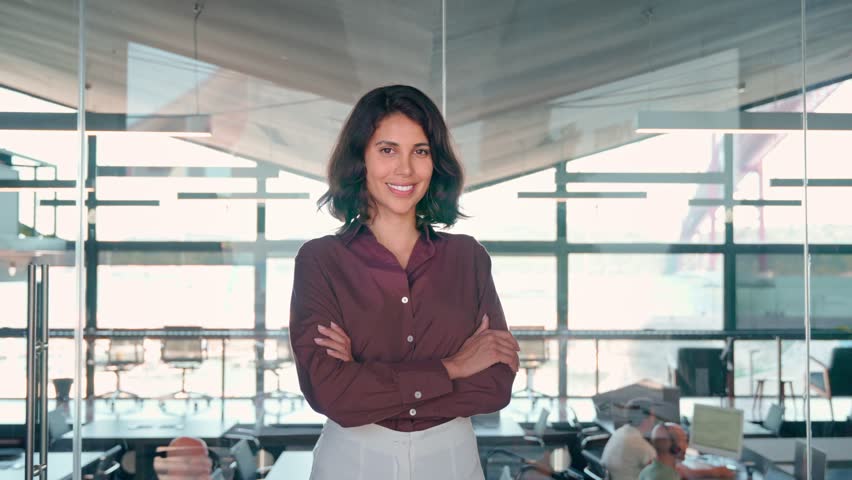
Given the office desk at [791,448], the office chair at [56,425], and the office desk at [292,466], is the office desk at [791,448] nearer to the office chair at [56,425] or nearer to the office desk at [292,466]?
the office desk at [292,466]

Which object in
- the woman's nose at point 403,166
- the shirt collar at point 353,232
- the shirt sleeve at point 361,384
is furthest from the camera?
the shirt collar at point 353,232

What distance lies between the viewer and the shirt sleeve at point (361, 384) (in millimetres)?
1693

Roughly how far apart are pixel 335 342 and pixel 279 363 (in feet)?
5.37

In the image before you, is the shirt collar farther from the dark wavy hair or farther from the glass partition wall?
the glass partition wall

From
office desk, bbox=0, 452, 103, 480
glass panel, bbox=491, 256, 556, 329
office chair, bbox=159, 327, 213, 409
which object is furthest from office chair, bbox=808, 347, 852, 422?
office desk, bbox=0, 452, 103, 480

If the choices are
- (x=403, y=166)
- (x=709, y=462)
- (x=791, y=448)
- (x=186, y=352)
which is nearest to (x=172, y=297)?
(x=186, y=352)

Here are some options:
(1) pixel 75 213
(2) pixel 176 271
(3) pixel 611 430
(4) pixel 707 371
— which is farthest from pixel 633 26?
(1) pixel 75 213

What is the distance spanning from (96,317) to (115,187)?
57 cm

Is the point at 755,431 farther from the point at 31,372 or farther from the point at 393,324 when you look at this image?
the point at 31,372

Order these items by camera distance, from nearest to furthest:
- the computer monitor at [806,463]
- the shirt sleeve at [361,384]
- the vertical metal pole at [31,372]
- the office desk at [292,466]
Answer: the shirt sleeve at [361,384], the vertical metal pole at [31,372], the office desk at [292,466], the computer monitor at [806,463]

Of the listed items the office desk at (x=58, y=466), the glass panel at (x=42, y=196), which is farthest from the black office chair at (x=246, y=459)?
the glass panel at (x=42, y=196)

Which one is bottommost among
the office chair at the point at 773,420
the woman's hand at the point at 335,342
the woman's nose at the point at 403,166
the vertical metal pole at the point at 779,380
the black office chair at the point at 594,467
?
the black office chair at the point at 594,467

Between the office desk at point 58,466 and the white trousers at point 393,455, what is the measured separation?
197 centimetres

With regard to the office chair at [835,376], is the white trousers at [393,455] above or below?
above
